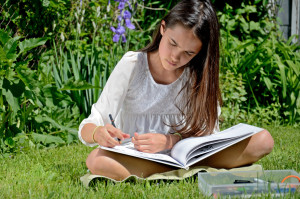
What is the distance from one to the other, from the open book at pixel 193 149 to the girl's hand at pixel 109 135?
0.11ft

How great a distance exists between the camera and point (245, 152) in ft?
7.75

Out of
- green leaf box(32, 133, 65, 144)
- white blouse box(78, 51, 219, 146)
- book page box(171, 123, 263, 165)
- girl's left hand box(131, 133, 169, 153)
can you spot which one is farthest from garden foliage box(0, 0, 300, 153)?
book page box(171, 123, 263, 165)

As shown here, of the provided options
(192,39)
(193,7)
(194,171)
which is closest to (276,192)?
(194,171)

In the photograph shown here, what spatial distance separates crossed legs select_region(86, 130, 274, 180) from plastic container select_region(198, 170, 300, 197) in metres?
0.38

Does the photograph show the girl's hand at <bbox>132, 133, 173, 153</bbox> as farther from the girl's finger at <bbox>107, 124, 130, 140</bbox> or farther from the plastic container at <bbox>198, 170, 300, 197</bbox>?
the plastic container at <bbox>198, 170, 300, 197</bbox>

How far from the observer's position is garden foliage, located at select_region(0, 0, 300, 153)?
9.82 ft

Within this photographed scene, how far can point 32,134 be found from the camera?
3018 mm

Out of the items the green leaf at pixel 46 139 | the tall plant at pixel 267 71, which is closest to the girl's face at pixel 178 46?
the green leaf at pixel 46 139

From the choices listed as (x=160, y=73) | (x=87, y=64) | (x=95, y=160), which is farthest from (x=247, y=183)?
(x=87, y=64)

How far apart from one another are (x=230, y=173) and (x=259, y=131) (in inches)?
16.1

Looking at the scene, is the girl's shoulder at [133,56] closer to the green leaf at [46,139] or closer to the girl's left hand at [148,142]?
the girl's left hand at [148,142]

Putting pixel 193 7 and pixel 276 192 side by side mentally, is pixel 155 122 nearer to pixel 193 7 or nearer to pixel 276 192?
pixel 193 7

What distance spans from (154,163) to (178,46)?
0.59 metres

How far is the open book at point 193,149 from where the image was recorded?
2062 millimetres
